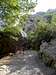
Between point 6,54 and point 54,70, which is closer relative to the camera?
point 54,70

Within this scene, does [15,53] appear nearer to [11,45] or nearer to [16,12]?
[11,45]

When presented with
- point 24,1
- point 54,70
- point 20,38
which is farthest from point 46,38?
point 54,70

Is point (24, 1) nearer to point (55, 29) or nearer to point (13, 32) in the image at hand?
point (13, 32)

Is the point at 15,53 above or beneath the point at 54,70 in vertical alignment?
beneath

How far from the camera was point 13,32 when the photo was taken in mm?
16562

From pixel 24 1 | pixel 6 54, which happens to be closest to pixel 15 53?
pixel 6 54

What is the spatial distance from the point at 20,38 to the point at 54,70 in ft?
27.5

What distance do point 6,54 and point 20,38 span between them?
2.32 m

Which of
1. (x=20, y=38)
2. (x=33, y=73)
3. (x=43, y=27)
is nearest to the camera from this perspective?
(x=33, y=73)

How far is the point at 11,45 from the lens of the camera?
1661cm

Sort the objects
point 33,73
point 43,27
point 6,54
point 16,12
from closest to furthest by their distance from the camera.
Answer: point 33,73 → point 16,12 → point 6,54 → point 43,27

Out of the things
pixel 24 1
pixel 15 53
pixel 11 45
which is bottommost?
pixel 15 53

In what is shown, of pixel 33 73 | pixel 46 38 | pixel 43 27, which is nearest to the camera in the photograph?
pixel 33 73

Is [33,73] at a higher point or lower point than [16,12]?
lower
